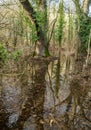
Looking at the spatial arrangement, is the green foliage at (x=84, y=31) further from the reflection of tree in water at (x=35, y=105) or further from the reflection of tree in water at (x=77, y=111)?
the reflection of tree in water at (x=77, y=111)

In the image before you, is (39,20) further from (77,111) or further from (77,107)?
(77,111)

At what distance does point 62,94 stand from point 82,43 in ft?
57.1

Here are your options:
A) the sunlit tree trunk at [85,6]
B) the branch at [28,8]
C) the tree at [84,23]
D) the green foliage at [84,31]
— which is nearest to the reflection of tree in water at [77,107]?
the branch at [28,8]

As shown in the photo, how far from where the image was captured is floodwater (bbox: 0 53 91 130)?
7039mm

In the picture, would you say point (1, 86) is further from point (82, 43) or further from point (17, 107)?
point (82, 43)

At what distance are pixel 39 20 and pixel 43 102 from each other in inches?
508

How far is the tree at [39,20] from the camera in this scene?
19.2m

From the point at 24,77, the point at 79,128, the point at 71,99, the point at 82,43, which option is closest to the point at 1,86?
the point at 24,77

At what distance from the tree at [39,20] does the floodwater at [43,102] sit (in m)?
7.20

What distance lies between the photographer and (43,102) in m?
8.83

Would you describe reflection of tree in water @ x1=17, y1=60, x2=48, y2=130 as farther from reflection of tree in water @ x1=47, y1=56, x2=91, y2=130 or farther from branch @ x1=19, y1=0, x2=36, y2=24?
branch @ x1=19, y1=0, x2=36, y2=24

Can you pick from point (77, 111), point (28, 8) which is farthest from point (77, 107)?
point (28, 8)

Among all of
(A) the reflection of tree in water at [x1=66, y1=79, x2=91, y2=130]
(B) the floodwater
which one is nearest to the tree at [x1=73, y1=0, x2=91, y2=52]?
(B) the floodwater

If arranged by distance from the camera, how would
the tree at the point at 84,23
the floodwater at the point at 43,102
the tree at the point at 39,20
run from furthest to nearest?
the tree at the point at 84,23
the tree at the point at 39,20
the floodwater at the point at 43,102
